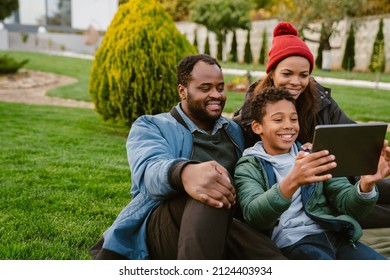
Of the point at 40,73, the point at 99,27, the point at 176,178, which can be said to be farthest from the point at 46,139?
the point at 99,27

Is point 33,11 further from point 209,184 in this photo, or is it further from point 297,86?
point 209,184

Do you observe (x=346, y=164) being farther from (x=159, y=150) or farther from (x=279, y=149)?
(x=159, y=150)

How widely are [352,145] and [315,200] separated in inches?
16.9

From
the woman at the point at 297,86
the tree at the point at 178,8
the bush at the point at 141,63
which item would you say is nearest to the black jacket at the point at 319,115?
the woman at the point at 297,86

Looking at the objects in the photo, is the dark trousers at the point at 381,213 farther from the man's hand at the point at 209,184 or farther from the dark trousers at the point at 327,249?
the man's hand at the point at 209,184

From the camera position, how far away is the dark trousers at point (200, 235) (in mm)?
1854

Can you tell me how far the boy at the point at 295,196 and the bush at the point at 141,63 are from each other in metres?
4.17

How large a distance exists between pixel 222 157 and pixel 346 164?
64 cm

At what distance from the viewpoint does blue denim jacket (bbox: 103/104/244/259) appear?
2059 mm

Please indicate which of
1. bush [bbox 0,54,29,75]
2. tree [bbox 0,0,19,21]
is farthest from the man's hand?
tree [bbox 0,0,19,21]

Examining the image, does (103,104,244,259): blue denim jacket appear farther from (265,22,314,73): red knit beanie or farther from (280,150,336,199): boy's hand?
(265,22,314,73): red knit beanie

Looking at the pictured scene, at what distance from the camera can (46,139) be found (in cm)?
671

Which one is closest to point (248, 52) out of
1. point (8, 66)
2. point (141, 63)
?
point (8, 66)

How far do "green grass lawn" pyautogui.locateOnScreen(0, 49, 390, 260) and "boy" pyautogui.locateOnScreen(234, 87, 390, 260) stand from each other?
4.29ft
